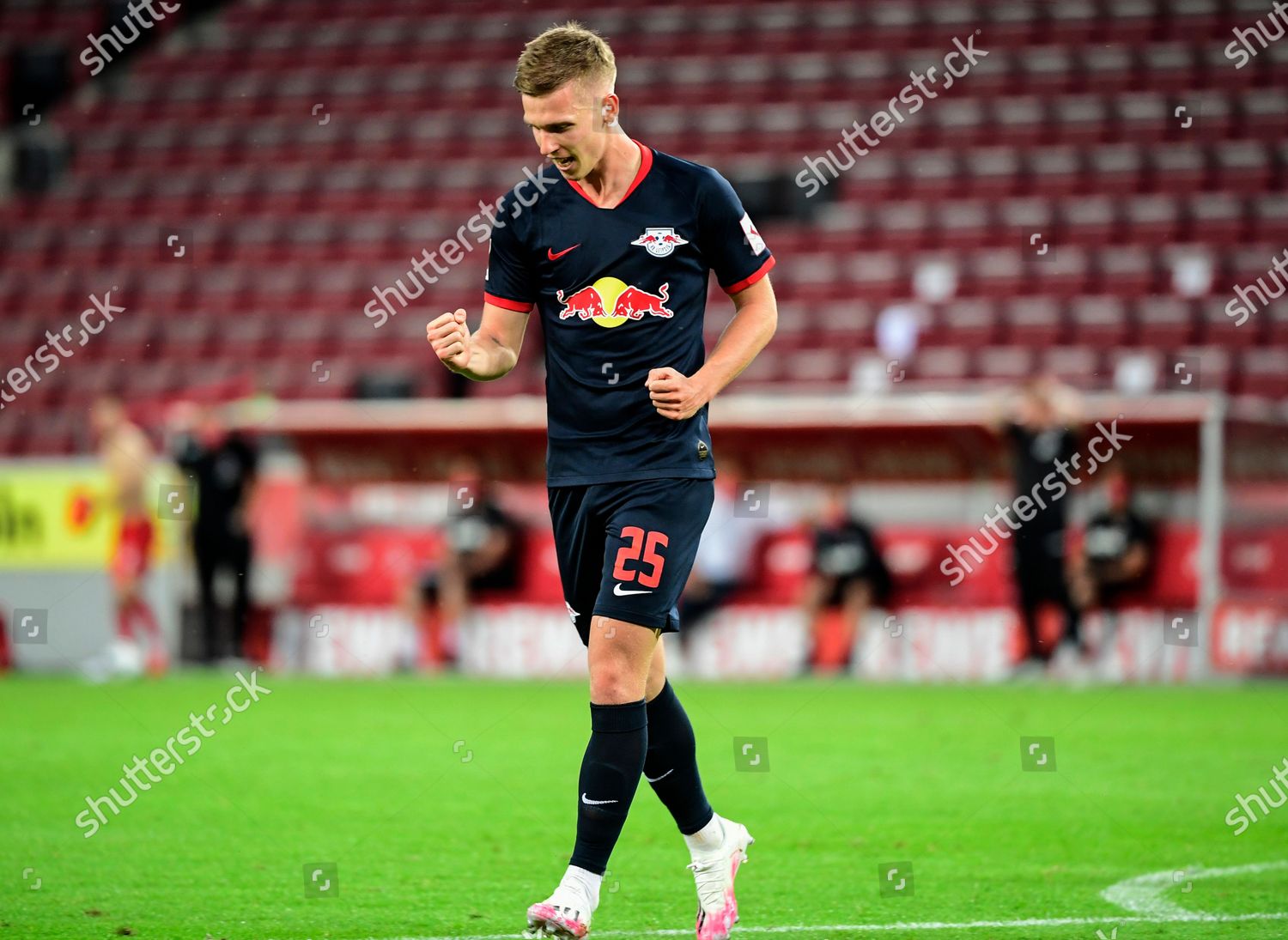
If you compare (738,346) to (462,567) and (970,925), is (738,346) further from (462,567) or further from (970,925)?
(462,567)

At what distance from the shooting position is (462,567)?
53.6 ft

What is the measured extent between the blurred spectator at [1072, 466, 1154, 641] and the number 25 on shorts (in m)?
10.5

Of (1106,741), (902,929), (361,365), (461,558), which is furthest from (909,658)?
(902,929)

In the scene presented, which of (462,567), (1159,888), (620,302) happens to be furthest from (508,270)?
(462,567)

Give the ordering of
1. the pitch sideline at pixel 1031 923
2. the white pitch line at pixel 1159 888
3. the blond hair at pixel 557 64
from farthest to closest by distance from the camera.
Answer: the white pitch line at pixel 1159 888 → the pitch sideline at pixel 1031 923 → the blond hair at pixel 557 64

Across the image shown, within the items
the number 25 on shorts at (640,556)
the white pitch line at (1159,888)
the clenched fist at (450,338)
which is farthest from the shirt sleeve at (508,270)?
the white pitch line at (1159,888)

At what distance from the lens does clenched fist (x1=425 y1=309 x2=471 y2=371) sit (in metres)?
4.85

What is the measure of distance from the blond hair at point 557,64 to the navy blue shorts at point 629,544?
1054 millimetres

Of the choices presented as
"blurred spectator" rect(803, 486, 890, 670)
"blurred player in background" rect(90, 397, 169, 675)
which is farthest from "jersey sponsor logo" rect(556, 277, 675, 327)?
"blurred player in background" rect(90, 397, 169, 675)

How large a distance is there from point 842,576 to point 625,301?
10660mm

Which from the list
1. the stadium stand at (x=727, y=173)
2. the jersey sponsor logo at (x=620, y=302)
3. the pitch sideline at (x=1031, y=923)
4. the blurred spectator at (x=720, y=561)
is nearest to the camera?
the jersey sponsor logo at (x=620, y=302)

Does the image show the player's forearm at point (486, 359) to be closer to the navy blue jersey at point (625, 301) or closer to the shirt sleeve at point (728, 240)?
the navy blue jersey at point (625, 301)

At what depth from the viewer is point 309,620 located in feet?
56.2

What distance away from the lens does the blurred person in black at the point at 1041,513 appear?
14227 millimetres
